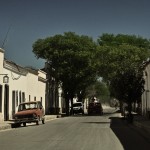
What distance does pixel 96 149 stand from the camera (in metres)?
17.3

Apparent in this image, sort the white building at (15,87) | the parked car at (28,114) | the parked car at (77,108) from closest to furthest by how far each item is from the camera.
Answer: the parked car at (28,114) → the white building at (15,87) → the parked car at (77,108)

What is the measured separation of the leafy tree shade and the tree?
2409 millimetres

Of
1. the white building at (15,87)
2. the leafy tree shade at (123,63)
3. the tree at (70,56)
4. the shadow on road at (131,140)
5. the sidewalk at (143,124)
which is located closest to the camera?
the shadow on road at (131,140)

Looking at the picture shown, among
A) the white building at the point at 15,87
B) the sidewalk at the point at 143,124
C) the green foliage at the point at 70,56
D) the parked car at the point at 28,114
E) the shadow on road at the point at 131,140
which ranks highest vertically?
the green foliage at the point at 70,56

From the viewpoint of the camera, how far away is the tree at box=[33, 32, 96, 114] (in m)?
75.6

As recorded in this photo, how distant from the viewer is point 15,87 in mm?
53094

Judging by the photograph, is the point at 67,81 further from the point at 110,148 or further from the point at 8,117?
the point at 110,148

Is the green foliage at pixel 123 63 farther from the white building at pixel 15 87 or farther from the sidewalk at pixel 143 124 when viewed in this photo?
the white building at pixel 15 87

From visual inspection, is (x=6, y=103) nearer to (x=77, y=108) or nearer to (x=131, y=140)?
(x=131, y=140)

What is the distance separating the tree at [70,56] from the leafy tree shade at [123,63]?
7.90 ft

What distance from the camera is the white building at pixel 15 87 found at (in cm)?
4716

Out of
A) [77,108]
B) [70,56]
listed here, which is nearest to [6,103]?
[70,56]

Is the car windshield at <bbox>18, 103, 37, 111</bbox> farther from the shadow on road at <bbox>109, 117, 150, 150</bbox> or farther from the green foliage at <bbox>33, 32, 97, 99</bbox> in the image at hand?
the green foliage at <bbox>33, 32, 97, 99</bbox>

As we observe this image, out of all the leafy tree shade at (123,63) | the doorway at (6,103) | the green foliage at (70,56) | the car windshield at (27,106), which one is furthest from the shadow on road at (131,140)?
the green foliage at (70,56)
